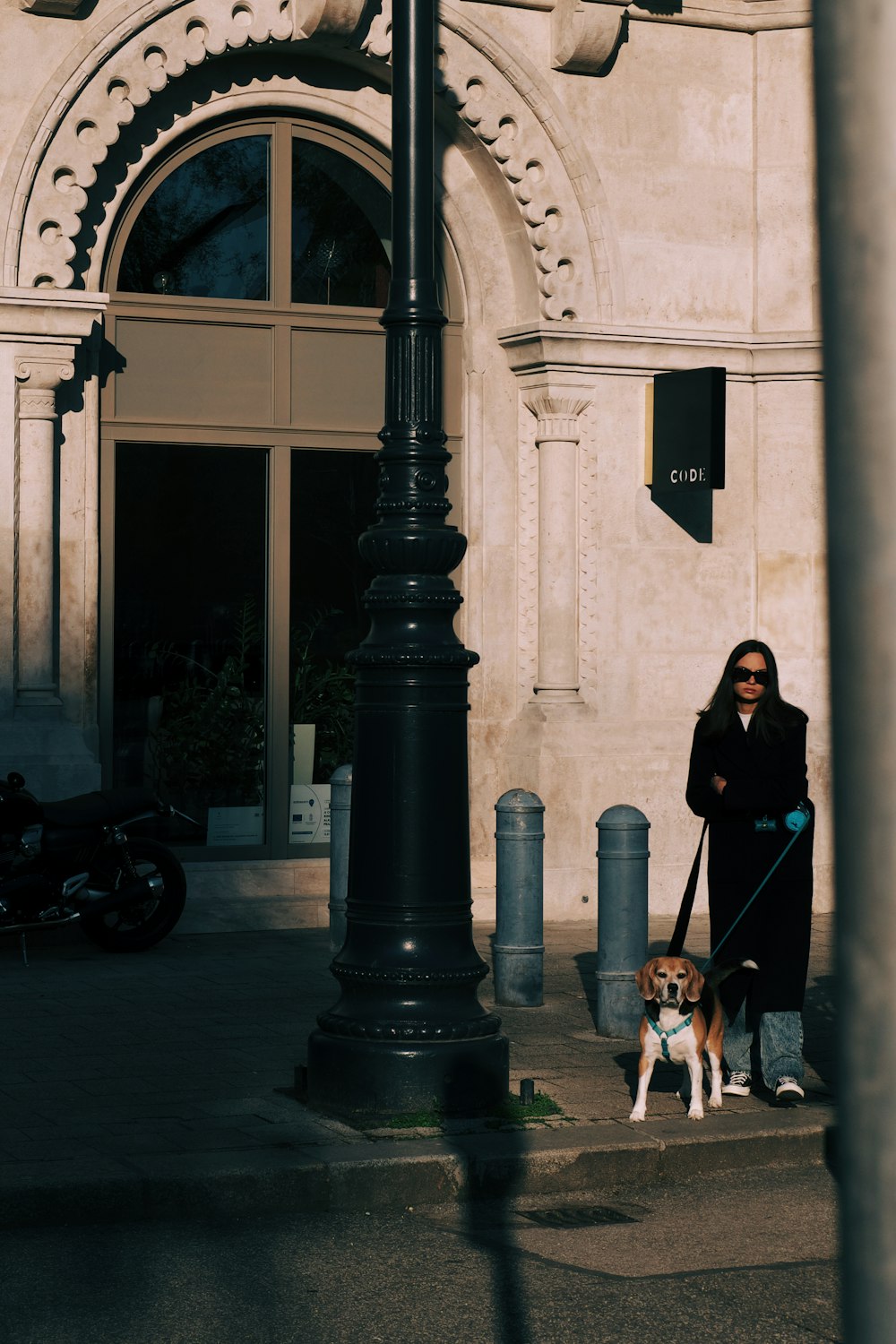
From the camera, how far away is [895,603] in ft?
3.61

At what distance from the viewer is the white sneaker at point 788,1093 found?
22.2 ft

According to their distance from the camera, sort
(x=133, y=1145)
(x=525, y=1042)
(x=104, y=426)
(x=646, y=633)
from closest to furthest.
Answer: (x=133, y=1145), (x=525, y=1042), (x=104, y=426), (x=646, y=633)

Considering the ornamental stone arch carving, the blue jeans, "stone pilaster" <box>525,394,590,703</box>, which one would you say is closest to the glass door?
"stone pilaster" <box>525,394,590,703</box>

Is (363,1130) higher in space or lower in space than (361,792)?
lower

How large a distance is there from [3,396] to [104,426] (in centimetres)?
85

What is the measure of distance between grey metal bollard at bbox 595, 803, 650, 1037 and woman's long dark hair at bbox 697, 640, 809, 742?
1.07 m

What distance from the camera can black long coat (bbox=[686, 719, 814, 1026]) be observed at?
691cm

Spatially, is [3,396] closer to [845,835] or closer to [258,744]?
[258,744]

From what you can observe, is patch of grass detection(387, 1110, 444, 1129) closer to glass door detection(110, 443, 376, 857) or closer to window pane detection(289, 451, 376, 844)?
glass door detection(110, 443, 376, 857)

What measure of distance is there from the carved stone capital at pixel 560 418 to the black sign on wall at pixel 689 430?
1.75ft

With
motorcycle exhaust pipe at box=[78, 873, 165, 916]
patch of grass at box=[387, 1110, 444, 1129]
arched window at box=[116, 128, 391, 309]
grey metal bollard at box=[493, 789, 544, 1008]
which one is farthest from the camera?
arched window at box=[116, 128, 391, 309]

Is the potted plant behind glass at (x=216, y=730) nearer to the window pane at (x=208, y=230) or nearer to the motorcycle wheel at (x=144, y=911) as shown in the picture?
the motorcycle wheel at (x=144, y=911)

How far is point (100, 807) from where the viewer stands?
33.2 ft

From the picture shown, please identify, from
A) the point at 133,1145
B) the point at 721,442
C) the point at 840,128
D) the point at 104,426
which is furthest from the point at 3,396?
the point at 840,128
